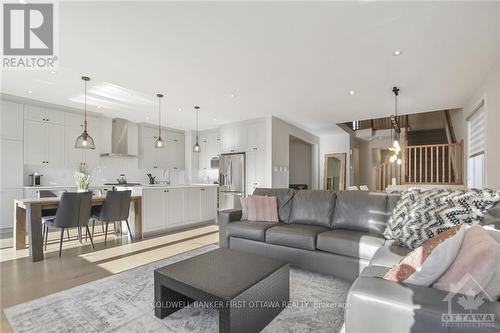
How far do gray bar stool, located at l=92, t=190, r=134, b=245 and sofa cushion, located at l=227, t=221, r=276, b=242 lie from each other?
6.11 feet

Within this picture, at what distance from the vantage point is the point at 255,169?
614cm

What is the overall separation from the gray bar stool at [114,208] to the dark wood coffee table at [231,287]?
241cm

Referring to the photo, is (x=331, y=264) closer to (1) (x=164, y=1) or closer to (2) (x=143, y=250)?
(2) (x=143, y=250)

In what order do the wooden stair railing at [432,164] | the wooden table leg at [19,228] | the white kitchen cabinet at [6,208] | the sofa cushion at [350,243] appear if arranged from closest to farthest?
the sofa cushion at [350,243]
the wooden table leg at [19,228]
the white kitchen cabinet at [6,208]
the wooden stair railing at [432,164]

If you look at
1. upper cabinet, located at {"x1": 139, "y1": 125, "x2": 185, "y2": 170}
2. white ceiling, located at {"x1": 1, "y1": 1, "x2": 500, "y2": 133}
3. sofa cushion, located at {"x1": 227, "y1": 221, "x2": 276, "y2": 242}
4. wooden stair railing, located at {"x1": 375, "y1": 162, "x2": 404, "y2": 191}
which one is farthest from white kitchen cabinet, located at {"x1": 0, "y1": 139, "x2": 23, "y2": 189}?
wooden stair railing, located at {"x1": 375, "y1": 162, "x2": 404, "y2": 191}

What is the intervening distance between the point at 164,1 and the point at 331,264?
2.86 meters

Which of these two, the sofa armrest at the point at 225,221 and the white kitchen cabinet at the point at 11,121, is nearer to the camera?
the sofa armrest at the point at 225,221

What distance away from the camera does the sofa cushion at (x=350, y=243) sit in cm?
236

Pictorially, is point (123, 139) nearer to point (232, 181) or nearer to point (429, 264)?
point (232, 181)

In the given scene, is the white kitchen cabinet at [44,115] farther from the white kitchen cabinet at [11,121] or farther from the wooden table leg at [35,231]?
the wooden table leg at [35,231]

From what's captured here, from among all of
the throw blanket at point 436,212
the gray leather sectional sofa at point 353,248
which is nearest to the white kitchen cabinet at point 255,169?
the gray leather sectional sofa at point 353,248

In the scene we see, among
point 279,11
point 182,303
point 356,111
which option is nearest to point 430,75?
point 356,111

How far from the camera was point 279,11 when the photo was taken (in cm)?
215

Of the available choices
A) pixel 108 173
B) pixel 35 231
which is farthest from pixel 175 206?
pixel 108 173
